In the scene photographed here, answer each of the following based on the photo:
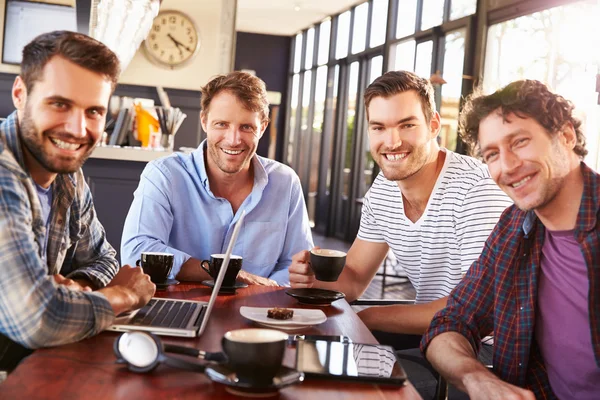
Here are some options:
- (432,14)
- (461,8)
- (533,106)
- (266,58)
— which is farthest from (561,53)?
(266,58)

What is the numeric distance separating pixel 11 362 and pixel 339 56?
33.2ft

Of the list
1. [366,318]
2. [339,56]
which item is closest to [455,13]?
[339,56]

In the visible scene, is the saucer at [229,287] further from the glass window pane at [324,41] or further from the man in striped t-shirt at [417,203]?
the glass window pane at [324,41]

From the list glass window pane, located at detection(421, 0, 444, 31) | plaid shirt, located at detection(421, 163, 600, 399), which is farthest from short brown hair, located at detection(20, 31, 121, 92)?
glass window pane, located at detection(421, 0, 444, 31)

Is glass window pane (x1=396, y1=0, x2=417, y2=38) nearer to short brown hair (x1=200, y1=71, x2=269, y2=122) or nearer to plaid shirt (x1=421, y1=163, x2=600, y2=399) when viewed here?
short brown hair (x1=200, y1=71, x2=269, y2=122)

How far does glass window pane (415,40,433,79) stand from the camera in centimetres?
777

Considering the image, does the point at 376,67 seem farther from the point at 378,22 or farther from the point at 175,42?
the point at 175,42

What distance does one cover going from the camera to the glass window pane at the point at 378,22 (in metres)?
9.38

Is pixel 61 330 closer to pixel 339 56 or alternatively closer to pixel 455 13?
pixel 455 13

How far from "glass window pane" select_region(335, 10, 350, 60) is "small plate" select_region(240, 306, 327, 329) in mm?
9509

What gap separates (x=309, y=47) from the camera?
12789 mm

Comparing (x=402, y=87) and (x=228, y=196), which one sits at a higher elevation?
(x=402, y=87)

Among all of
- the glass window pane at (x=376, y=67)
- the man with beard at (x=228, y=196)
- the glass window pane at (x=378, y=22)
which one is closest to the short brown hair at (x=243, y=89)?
the man with beard at (x=228, y=196)

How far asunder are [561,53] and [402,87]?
3394 mm
